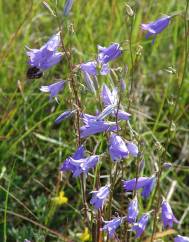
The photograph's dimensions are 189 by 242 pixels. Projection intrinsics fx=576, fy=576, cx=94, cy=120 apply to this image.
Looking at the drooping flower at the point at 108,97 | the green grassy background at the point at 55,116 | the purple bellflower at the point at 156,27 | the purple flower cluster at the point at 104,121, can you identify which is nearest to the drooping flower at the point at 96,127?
the purple flower cluster at the point at 104,121

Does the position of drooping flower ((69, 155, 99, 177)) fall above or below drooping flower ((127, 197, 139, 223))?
above

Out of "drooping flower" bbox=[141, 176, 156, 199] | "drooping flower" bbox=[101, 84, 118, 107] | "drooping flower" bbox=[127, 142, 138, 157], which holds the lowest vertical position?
"drooping flower" bbox=[141, 176, 156, 199]

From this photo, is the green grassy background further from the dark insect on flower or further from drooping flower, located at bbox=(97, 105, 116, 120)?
drooping flower, located at bbox=(97, 105, 116, 120)

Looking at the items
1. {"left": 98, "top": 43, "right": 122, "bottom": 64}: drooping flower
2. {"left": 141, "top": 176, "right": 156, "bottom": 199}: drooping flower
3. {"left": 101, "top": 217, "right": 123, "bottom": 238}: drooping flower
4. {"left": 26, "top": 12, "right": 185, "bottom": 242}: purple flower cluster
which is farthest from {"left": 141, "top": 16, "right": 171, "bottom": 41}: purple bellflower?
{"left": 101, "top": 217, "right": 123, "bottom": 238}: drooping flower

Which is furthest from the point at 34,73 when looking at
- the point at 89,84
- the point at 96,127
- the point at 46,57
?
the point at 96,127

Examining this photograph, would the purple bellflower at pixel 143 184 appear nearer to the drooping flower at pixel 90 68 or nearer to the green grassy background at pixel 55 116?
the drooping flower at pixel 90 68

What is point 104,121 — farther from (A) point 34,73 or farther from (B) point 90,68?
(A) point 34,73

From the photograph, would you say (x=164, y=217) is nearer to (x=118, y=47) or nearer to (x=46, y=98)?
(x=118, y=47)

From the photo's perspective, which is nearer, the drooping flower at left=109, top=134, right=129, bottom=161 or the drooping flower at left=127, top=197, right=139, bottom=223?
the drooping flower at left=109, top=134, right=129, bottom=161
